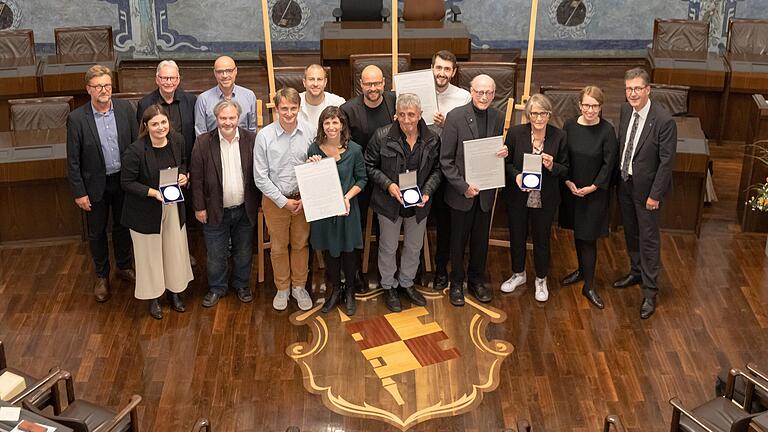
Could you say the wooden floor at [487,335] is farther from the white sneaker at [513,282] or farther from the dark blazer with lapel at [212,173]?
the dark blazer with lapel at [212,173]

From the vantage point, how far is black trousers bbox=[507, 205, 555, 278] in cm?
632

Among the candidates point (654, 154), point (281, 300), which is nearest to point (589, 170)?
point (654, 154)

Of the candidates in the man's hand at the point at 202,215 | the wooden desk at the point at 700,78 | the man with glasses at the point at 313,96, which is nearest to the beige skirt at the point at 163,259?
the man's hand at the point at 202,215

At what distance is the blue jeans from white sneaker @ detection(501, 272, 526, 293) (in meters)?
1.69

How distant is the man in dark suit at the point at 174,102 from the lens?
20.6 feet

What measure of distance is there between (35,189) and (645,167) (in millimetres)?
4174

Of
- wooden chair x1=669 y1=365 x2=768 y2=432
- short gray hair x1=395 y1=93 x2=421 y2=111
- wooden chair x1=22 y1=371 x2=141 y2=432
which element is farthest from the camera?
short gray hair x1=395 y1=93 x2=421 y2=111

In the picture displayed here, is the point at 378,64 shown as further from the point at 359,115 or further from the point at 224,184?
the point at 224,184

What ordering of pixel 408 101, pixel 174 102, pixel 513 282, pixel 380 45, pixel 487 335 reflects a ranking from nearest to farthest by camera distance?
pixel 408 101 → pixel 487 335 → pixel 174 102 → pixel 513 282 → pixel 380 45

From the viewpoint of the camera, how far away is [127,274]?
6770 millimetres

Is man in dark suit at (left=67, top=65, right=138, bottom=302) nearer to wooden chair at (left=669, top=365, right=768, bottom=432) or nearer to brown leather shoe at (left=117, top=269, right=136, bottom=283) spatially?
brown leather shoe at (left=117, top=269, right=136, bottom=283)

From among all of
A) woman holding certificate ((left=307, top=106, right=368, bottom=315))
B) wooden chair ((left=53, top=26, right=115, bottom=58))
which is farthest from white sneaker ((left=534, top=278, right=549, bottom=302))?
wooden chair ((left=53, top=26, right=115, bottom=58))

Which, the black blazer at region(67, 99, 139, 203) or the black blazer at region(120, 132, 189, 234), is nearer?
the black blazer at region(120, 132, 189, 234)

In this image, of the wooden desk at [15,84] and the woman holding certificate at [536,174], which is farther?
the wooden desk at [15,84]
